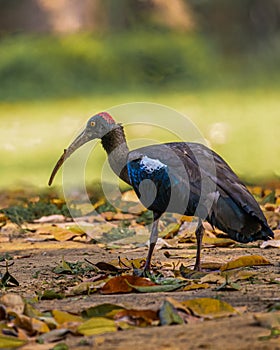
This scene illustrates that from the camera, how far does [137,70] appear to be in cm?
1986

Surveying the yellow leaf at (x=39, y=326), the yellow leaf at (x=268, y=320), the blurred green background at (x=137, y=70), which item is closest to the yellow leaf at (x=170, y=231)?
the yellow leaf at (x=39, y=326)

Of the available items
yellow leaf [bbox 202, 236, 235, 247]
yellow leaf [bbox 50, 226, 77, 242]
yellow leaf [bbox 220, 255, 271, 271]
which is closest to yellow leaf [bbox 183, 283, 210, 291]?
yellow leaf [bbox 220, 255, 271, 271]

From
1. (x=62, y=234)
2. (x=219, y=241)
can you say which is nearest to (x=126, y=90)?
(x=62, y=234)

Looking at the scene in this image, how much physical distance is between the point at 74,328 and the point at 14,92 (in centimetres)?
1460

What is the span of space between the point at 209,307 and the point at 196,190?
1.41 metres

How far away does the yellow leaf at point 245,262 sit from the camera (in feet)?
18.2

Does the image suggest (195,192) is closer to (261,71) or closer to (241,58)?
(261,71)

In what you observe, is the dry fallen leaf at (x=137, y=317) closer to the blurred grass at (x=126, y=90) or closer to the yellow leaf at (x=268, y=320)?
the yellow leaf at (x=268, y=320)

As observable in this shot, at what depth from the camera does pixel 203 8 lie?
2359cm

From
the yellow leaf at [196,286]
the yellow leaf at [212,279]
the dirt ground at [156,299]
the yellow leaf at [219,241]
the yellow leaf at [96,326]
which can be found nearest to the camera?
the dirt ground at [156,299]

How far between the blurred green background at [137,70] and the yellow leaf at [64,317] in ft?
23.4

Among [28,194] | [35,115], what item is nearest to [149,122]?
[35,115]

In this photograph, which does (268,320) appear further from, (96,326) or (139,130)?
(139,130)

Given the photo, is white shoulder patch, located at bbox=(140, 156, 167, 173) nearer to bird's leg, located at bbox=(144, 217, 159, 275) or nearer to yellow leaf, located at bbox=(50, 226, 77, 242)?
bird's leg, located at bbox=(144, 217, 159, 275)
